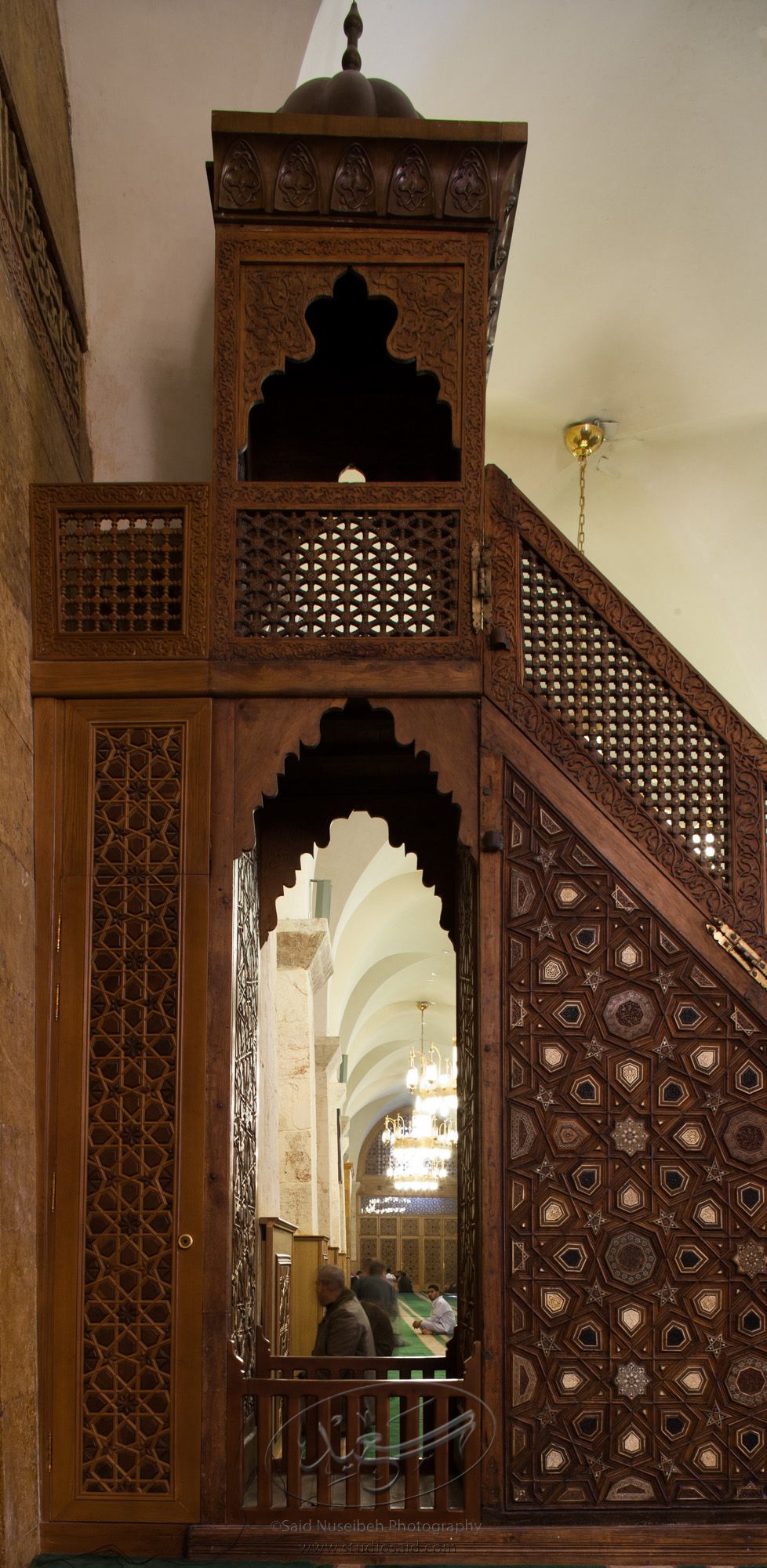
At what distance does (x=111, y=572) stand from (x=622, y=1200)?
2.82 meters

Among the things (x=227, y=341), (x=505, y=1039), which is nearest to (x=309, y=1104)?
(x=505, y=1039)

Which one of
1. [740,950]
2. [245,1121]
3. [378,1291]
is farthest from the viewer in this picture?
[378,1291]

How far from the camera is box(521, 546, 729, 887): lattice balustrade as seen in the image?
5.13 metres

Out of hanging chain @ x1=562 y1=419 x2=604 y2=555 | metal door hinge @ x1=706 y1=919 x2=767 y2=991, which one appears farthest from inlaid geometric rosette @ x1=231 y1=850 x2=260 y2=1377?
hanging chain @ x1=562 y1=419 x2=604 y2=555

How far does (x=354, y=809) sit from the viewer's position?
257 inches

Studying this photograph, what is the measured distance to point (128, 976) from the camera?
15.7ft

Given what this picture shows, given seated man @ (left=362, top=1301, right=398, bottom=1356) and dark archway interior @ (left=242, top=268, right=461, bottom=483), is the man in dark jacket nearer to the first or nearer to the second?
seated man @ (left=362, top=1301, right=398, bottom=1356)

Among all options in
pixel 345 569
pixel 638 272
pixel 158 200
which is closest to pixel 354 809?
pixel 345 569

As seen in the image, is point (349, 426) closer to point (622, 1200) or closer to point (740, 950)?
point (740, 950)

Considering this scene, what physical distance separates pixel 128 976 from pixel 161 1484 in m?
1.59

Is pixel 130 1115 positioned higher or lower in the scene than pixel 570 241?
lower

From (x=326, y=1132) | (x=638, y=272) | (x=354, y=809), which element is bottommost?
(x=326, y=1132)

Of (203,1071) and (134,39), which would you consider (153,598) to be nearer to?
(203,1071)

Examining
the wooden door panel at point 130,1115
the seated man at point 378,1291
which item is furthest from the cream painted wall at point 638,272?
the seated man at point 378,1291
